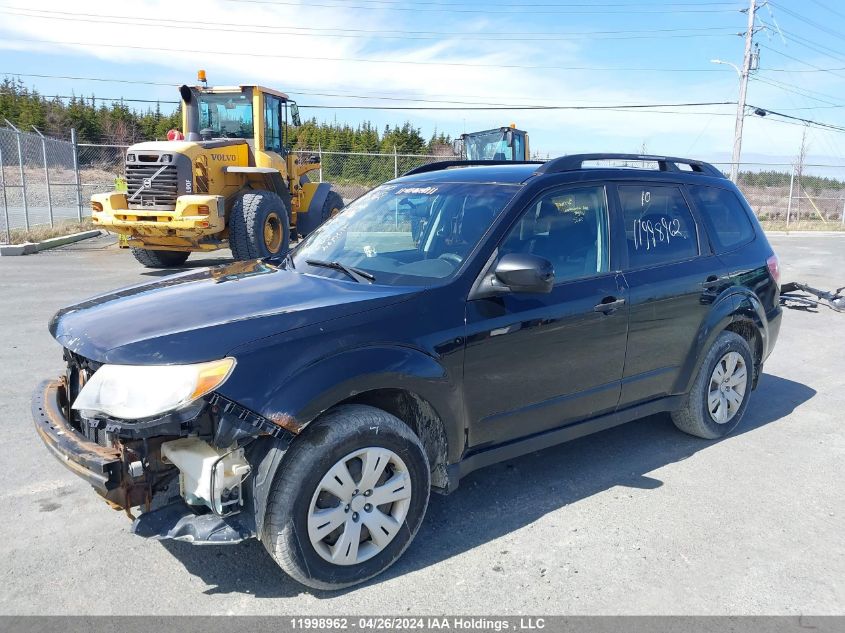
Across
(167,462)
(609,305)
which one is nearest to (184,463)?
(167,462)

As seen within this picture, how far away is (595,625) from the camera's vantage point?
272 centimetres

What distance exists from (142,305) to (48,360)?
3623mm

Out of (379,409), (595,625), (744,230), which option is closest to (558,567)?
(595,625)

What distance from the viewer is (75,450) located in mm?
2723

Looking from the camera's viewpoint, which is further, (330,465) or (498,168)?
(498,168)

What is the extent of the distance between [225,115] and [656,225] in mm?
10135

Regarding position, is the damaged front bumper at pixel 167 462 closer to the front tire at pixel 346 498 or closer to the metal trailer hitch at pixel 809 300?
the front tire at pixel 346 498

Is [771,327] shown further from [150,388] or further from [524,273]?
[150,388]

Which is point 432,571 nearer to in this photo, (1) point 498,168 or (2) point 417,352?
(2) point 417,352

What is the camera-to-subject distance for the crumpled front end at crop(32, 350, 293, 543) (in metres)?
2.58

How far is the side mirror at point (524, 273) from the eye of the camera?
3174 millimetres

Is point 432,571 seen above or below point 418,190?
below

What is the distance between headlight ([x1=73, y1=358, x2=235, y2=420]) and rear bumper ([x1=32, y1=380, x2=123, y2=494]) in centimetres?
18

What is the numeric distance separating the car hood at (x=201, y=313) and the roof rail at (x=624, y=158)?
1.27 meters
